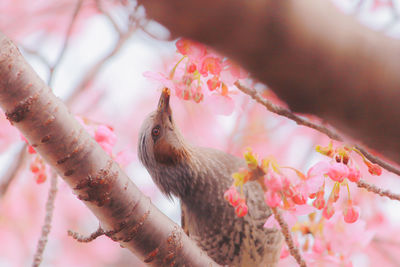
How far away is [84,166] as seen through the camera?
1.09 m

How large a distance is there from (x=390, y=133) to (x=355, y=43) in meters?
0.12

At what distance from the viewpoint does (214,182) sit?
2043 mm

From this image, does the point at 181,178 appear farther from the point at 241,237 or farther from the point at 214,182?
the point at 241,237

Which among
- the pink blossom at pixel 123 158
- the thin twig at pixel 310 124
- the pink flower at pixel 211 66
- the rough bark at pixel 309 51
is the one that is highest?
Result: the rough bark at pixel 309 51

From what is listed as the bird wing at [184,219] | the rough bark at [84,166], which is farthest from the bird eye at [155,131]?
the rough bark at [84,166]

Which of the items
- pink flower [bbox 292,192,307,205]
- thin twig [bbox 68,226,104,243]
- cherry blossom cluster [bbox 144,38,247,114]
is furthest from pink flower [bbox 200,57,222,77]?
thin twig [bbox 68,226,104,243]

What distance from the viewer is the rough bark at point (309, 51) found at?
393mm

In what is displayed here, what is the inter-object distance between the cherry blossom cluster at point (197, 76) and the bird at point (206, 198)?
547 mm

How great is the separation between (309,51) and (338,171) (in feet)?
2.70

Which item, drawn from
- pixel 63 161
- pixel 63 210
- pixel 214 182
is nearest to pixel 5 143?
pixel 63 210

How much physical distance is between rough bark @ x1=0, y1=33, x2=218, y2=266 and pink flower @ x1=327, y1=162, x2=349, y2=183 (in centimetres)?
51

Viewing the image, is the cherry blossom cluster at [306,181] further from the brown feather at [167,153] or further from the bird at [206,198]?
the brown feather at [167,153]

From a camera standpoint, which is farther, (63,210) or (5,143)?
(63,210)

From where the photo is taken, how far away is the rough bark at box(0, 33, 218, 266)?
0.98m
